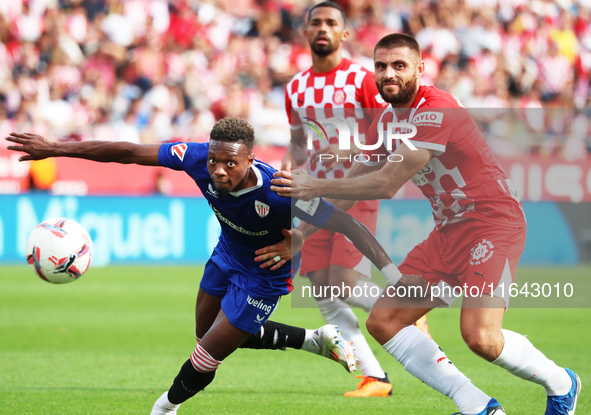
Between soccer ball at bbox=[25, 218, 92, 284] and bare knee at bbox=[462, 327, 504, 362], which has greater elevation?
soccer ball at bbox=[25, 218, 92, 284]

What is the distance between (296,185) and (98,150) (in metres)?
1.39

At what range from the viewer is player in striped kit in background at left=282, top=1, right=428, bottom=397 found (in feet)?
22.1

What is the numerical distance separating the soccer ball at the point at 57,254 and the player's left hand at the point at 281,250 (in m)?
1.55

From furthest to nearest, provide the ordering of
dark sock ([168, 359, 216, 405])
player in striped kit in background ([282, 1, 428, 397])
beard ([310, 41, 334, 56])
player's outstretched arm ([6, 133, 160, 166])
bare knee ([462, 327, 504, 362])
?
1. beard ([310, 41, 334, 56])
2. player in striped kit in background ([282, 1, 428, 397])
3. player's outstretched arm ([6, 133, 160, 166])
4. dark sock ([168, 359, 216, 405])
5. bare knee ([462, 327, 504, 362])

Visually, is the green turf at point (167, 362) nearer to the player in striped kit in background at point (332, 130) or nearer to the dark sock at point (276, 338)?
the dark sock at point (276, 338)

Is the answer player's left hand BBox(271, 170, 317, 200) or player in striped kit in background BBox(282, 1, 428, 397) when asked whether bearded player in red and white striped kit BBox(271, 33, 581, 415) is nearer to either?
player's left hand BBox(271, 170, 317, 200)

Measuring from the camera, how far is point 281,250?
16.5 feet

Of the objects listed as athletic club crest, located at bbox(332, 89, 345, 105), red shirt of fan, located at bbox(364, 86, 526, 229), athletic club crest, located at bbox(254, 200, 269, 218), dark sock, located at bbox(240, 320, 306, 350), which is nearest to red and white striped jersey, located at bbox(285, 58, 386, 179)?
athletic club crest, located at bbox(332, 89, 345, 105)

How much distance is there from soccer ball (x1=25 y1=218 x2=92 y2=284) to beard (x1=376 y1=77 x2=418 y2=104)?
254 cm

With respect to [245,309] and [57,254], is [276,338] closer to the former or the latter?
[245,309]

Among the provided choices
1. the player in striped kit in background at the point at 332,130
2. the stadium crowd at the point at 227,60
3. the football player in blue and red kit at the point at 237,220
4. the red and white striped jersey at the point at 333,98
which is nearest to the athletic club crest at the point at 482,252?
the football player in blue and red kit at the point at 237,220

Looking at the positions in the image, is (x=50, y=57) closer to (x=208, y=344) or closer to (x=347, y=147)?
(x=347, y=147)

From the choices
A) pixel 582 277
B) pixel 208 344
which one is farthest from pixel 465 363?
pixel 582 277

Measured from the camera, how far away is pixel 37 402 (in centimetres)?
574
